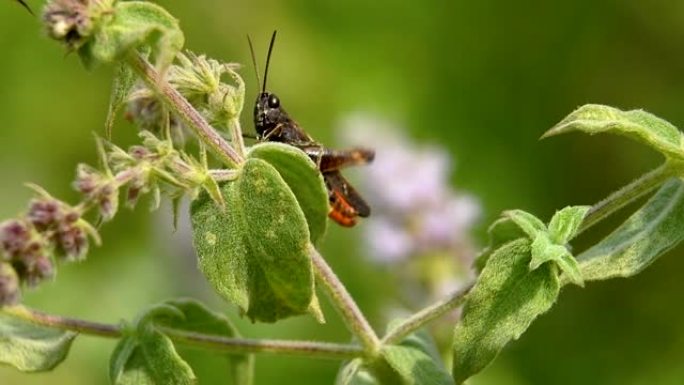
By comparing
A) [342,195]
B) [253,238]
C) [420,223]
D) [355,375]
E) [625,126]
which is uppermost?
[625,126]

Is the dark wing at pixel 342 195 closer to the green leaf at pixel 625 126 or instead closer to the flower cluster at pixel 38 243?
the green leaf at pixel 625 126

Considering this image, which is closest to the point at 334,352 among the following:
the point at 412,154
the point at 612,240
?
the point at 612,240

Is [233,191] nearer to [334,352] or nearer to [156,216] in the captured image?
[334,352]

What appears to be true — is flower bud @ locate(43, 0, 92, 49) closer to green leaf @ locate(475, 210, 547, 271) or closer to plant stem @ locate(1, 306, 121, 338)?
plant stem @ locate(1, 306, 121, 338)

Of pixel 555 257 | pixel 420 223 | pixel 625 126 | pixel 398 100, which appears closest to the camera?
pixel 555 257

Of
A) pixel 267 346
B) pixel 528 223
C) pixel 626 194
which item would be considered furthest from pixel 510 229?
pixel 267 346

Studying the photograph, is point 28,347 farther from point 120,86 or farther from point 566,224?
point 566,224
